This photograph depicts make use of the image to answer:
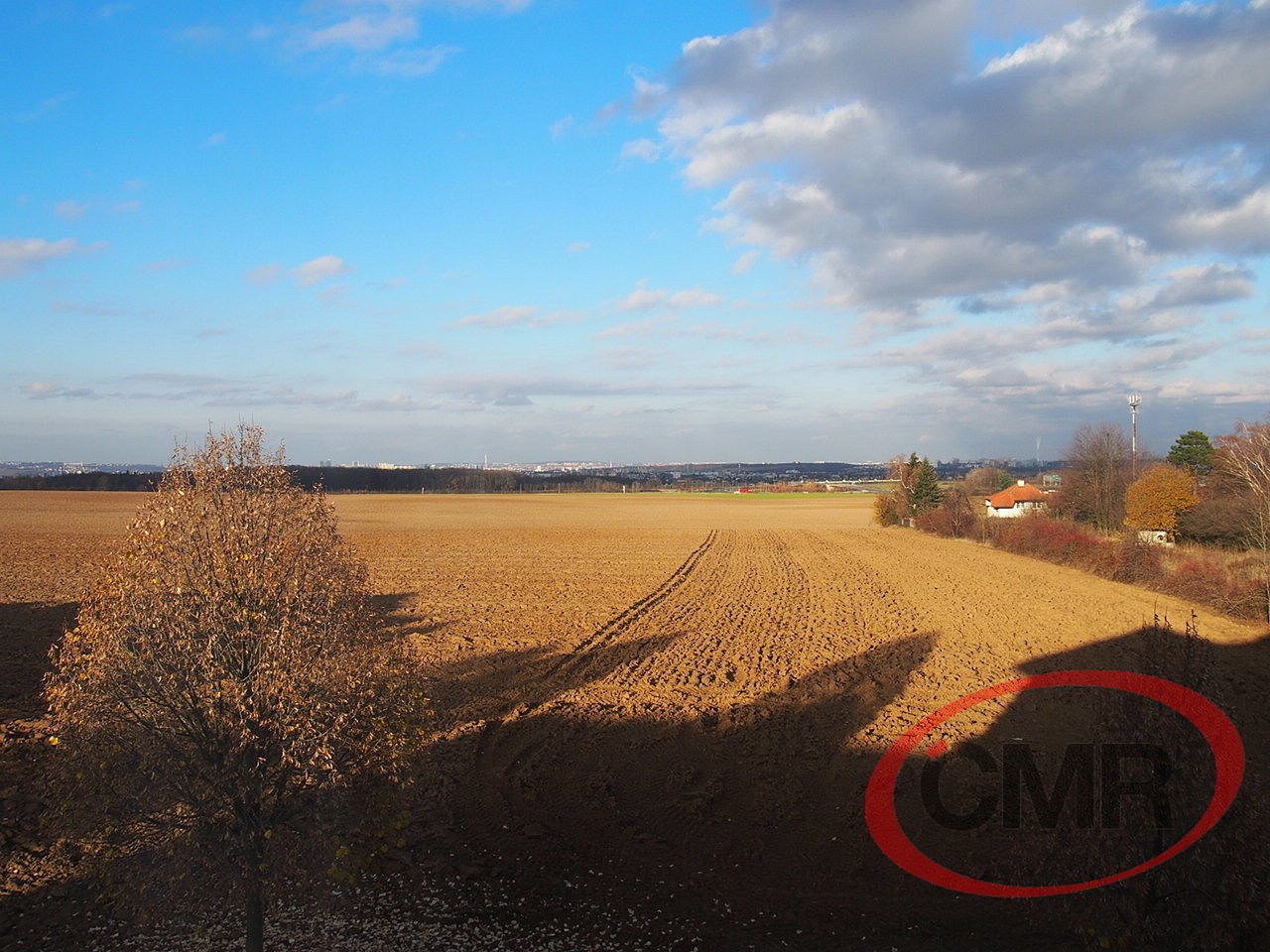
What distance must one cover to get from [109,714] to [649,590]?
22.1m

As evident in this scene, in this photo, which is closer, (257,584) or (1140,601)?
(257,584)

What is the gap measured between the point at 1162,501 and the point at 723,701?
32.9 meters

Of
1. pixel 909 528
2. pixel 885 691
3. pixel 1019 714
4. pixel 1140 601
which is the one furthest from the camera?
pixel 909 528

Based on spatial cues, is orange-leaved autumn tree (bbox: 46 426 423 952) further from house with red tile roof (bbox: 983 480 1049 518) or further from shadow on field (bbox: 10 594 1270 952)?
house with red tile roof (bbox: 983 480 1049 518)

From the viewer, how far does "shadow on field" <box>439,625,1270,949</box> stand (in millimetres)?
4742

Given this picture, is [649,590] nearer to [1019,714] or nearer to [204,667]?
[1019,714]

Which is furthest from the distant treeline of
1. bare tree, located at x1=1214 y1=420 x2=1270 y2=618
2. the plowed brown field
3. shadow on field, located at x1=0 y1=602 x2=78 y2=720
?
bare tree, located at x1=1214 y1=420 x2=1270 y2=618

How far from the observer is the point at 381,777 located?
18.6ft

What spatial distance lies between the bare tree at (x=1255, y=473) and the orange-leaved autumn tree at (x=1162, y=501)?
3.10 metres

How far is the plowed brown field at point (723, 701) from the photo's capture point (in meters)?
7.27

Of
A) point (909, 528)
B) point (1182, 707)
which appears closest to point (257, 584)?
point (1182, 707)

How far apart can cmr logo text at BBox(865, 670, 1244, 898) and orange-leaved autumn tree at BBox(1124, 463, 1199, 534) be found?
27.2 meters

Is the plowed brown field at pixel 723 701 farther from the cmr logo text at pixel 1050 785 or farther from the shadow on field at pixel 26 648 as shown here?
the cmr logo text at pixel 1050 785

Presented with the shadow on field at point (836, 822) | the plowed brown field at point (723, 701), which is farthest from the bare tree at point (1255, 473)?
the shadow on field at point (836, 822)
